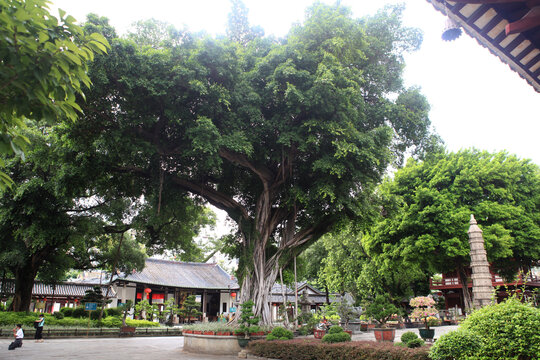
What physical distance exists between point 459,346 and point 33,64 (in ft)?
22.0

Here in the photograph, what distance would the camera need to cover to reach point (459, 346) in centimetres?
578

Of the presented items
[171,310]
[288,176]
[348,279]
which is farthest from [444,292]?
[288,176]

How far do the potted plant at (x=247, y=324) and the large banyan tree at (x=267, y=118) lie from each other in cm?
98

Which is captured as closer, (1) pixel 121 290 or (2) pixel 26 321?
(2) pixel 26 321

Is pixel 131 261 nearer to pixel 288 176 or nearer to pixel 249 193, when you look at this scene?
pixel 249 193

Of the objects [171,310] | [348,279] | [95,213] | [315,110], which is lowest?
[171,310]

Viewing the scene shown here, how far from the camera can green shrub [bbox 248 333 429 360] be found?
23.3 ft

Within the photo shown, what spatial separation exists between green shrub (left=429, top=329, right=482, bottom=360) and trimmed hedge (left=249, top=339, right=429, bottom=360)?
24.7 inches

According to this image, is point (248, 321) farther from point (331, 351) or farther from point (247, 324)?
point (331, 351)

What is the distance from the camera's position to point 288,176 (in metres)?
13.6

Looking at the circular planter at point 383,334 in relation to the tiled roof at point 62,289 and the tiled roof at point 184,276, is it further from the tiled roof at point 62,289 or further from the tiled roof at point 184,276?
the tiled roof at point 62,289

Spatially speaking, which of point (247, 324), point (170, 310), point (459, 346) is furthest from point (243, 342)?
point (170, 310)

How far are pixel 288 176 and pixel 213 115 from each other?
13.4ft

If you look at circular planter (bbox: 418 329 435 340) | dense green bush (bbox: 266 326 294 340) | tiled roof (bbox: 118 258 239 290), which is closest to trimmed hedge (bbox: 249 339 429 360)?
dense green bush (bbox: 266 326 294 340)
